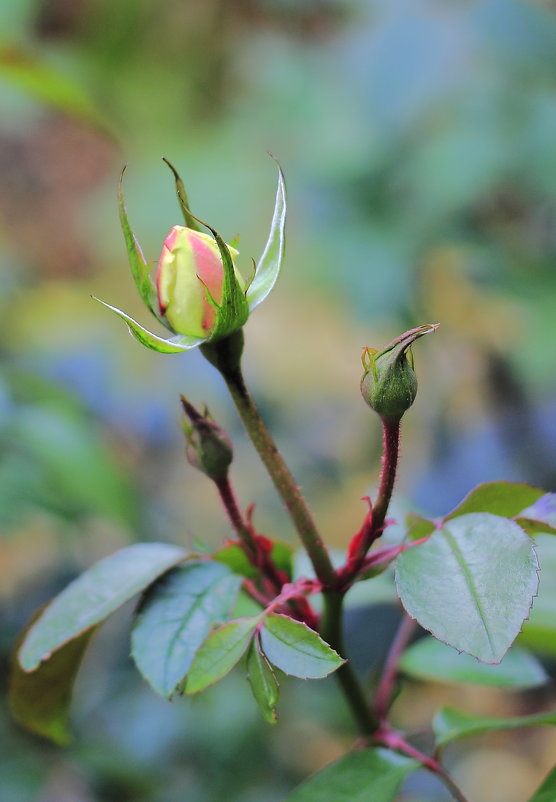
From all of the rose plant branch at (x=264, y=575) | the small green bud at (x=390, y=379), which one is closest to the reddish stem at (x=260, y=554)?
the rose plant branch at (x=264, y=575)

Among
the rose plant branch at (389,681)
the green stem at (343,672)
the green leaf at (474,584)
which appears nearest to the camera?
the green leaf at (474,584)

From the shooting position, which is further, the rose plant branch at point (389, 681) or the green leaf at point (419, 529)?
the rose plant branch at point (389, 681)

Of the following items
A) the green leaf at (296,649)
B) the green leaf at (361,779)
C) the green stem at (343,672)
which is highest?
the green leaf at (296,649)

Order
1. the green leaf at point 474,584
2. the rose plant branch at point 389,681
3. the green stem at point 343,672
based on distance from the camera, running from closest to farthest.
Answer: the green leaf at point 474,584, the green stem at point 343,672, the rose plant branch at point 389,681

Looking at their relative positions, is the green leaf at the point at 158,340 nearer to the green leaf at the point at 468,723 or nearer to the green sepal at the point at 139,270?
the green sepal at the point at 139,270

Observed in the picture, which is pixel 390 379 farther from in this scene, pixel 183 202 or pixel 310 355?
pixel 310 355

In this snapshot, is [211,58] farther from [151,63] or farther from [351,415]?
[351,415]

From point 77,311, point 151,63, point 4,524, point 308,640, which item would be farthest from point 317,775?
point 151,63

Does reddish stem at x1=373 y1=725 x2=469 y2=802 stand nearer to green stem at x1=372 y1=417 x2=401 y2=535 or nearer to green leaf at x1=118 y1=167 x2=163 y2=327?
green stem at x1=372 y1=417 x2=401 y2=535
